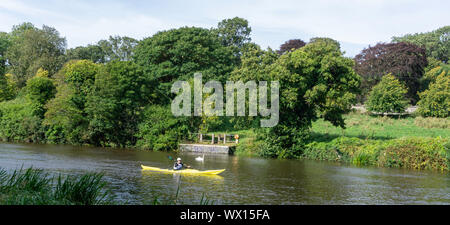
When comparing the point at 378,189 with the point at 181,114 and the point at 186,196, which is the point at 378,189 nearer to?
the point at 186,196

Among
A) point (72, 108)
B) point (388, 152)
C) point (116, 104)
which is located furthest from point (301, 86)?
point (72, 108)

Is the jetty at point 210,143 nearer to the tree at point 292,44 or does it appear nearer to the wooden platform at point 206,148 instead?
the wooden platform at point 206,148

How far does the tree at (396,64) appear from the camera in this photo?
182 feet

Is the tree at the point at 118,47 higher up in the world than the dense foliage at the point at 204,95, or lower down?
higher up

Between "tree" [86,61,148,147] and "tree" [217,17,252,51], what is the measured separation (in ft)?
68.2

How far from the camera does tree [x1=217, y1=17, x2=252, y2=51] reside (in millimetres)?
62562

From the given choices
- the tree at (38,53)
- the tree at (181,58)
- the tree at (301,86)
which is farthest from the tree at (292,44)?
the tree at (38,53)

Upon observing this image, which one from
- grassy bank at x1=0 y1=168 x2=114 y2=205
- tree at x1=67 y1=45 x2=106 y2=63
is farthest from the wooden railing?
tree at x1=67 y1=45 x2=106 y2=63

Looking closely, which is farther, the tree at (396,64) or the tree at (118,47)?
the tree at (118,47)

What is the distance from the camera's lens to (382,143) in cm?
3275

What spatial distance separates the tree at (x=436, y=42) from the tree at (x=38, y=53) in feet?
196

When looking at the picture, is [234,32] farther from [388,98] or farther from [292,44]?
[388,98]

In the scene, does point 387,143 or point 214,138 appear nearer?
point 387,143

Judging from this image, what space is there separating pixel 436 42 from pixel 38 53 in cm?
6870
